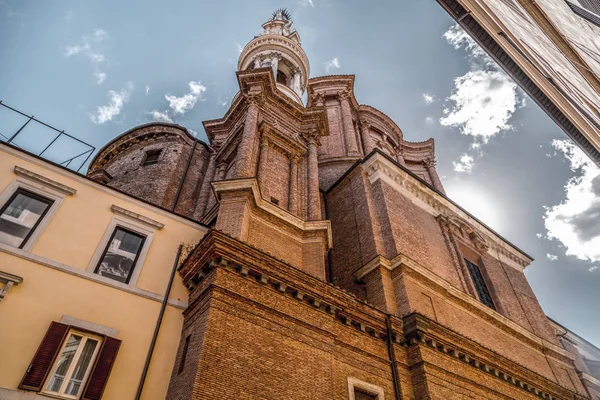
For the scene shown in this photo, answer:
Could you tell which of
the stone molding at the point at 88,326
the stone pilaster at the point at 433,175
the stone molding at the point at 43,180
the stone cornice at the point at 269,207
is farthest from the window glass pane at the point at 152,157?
the stone pilaster at the point at 433,175

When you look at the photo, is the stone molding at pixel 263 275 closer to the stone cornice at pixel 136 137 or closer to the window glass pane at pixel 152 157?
the window glass pane at pixel 152 157

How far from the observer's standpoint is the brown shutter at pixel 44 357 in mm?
7070

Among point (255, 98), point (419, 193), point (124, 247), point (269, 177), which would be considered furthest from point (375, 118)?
point (124, 247)

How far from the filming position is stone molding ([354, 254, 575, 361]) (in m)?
13.4

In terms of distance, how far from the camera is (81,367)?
307 inches

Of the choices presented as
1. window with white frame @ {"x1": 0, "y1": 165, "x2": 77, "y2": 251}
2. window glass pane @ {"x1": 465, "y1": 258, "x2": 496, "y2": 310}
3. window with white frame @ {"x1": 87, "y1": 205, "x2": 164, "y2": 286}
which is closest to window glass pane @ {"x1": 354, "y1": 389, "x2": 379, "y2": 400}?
window with white frame @ {"x1": 87, "y1": 205, "x2": 164, "y2": 286}

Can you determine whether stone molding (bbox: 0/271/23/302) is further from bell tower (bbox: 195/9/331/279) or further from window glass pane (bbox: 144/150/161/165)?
window glass pane (bbox: 144/150/161/165)

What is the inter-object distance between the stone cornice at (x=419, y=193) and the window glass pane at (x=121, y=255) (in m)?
10.8

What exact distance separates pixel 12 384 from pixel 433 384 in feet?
32.7

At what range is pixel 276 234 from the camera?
42.6 ft

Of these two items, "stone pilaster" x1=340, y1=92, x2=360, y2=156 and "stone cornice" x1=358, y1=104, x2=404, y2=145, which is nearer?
"stone pilaster" x1=340, y1=92, x2=360, y2=156

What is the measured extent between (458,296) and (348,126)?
53.6 feet

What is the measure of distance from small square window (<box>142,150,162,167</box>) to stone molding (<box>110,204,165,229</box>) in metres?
10.5

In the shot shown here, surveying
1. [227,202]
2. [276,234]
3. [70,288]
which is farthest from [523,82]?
[70,288]
